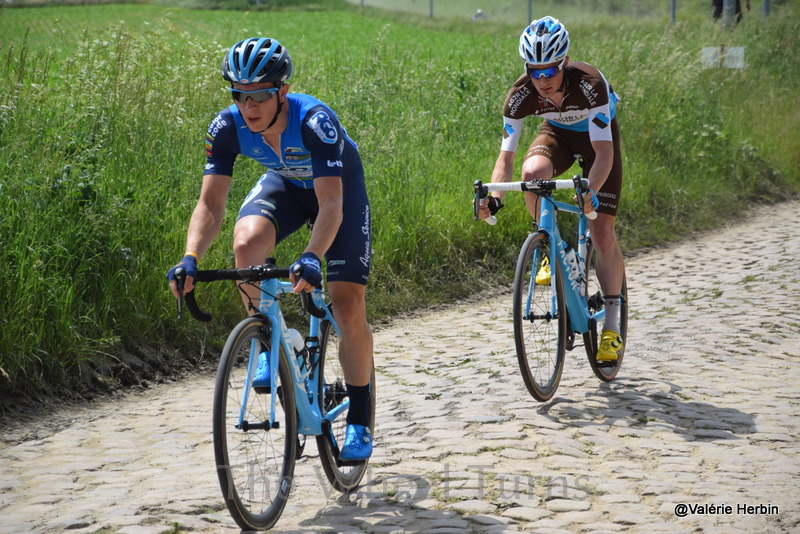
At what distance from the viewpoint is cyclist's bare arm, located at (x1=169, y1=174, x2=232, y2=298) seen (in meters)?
4.39

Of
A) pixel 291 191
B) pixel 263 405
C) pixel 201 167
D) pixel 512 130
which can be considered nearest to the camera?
pixel 263 405

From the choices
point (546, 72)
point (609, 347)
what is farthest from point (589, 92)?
point (609, 347)

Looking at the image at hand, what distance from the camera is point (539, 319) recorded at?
20.8ft

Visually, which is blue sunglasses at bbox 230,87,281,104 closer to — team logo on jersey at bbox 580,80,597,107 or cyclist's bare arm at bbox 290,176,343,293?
cyclist's bare arm at bbox 290,176,343,293

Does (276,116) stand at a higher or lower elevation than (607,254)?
higher

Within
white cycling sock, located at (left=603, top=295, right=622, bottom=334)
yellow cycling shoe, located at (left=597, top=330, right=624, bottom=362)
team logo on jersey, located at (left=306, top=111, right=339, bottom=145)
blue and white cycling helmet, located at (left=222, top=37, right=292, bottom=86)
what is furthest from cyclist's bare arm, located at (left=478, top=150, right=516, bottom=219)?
blue and white cycling helmet, located at (left=222, top=37, right=292, bottom=86)

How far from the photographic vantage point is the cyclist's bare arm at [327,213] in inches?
169

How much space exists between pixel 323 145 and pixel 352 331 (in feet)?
2.96

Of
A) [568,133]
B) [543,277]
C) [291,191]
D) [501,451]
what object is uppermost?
[568,133]

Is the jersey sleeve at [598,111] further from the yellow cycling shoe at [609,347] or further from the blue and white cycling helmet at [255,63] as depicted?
the blue and white cycling helmet at [255,63]

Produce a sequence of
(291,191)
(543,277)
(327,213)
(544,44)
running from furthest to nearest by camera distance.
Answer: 1. (543,277)
2. (544,44)
3. (291,191)
4. (327,213)

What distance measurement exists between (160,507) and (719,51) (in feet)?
51.1

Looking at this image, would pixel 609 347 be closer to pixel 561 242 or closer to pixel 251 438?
pixel 561 242

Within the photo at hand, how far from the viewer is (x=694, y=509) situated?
4504 mm
